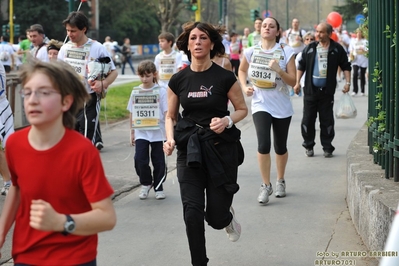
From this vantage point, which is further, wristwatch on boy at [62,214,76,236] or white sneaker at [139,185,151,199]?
white sneaker at [139,185,151,199]

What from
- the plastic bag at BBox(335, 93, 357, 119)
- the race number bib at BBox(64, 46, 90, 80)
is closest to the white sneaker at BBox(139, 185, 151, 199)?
the race number bib at BBox(64, 46, 90, 80)

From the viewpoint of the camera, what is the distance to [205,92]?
5.76 metres

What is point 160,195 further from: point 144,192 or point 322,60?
point 322,60

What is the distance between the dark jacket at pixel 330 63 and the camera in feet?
37.7

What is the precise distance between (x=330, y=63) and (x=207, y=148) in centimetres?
610

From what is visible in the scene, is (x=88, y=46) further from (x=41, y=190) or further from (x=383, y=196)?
(x=41, y=190)

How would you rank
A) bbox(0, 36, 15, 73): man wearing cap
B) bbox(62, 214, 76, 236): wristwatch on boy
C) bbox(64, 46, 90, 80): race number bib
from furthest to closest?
bbox(0, 36, 15, 73): man wearing cap
bbox(64, 46, 90, 80): race number bib
bbox(62, 214, 76, 236): wristwatch on boy

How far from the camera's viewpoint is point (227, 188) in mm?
5738

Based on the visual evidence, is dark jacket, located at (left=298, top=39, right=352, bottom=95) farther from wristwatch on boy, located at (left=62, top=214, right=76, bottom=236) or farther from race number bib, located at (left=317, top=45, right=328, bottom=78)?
wristwatch on boy, located at (left=62, top=214, right=76, bottom=236)

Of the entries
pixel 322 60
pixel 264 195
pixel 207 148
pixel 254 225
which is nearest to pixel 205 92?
pixel 207 148

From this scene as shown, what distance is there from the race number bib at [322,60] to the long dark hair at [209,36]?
5.49 metres

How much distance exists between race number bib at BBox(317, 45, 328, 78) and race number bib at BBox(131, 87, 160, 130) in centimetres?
327

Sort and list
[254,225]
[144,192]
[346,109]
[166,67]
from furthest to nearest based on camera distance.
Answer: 1. [166,67]
2. [346,109]
3. [144,192]
4. [254,225]

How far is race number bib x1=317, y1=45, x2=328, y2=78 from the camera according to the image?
11.5m
